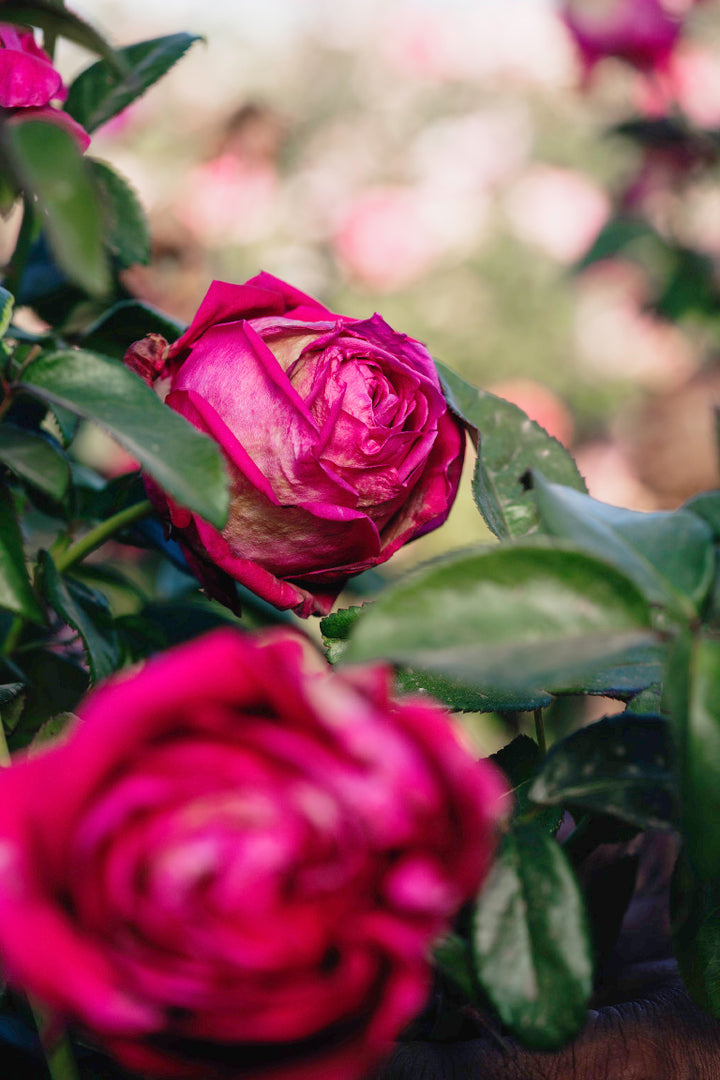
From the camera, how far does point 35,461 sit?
0.31 m

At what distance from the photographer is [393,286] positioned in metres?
2.55

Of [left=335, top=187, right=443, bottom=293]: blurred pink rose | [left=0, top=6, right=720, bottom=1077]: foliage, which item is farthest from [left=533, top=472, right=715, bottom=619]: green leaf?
[left=335, top=187, right=443, bottom=293]: blurred pink rose

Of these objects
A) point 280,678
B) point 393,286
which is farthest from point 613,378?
point 280,678

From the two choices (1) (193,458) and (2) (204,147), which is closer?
(1) (193,458)

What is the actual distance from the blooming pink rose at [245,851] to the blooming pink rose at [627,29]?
1.47m

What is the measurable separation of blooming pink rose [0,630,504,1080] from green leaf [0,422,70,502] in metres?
0.15

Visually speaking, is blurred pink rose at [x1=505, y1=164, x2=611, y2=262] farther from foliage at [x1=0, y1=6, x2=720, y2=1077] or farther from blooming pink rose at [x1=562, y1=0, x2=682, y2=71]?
foliage at [x1=0, y1=6, x2=720, y2=1077]

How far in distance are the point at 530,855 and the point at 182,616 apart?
0.82 ft

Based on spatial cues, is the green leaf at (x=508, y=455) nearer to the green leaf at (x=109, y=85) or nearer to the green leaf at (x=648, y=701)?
the green leaf at (x=648, y=701)

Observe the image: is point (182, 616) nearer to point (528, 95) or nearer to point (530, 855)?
point (530, 855)

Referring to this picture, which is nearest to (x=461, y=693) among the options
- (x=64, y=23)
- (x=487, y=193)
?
(x=64, y=23)

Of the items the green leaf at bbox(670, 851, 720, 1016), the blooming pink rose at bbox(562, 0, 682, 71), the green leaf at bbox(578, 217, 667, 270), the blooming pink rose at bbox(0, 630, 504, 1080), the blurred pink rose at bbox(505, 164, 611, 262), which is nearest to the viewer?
the blooming pink rose at bbox(0, 630, 504, 1080)

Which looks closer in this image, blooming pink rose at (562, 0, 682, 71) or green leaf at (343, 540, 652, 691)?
green leaf at (343, 540, 652, 691)

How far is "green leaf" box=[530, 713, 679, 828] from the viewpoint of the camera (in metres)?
0.23
